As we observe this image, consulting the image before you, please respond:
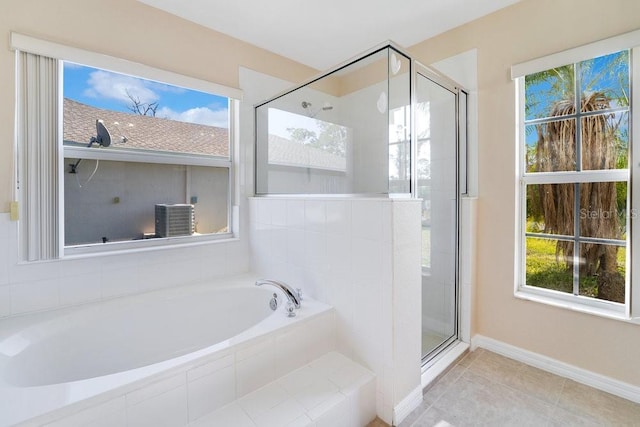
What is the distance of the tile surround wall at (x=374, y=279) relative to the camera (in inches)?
56.6

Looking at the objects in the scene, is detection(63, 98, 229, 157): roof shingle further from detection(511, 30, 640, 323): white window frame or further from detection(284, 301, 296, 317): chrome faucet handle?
detection(511, 30, 640, 323): white window frame

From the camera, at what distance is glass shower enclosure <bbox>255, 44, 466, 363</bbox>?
1.58 m

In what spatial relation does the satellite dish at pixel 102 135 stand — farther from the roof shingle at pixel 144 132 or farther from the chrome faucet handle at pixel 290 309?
the chrome faucet handle at pixel 290 309

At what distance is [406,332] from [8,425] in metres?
1.52

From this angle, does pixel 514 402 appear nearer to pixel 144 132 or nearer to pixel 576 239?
pixel 576 239

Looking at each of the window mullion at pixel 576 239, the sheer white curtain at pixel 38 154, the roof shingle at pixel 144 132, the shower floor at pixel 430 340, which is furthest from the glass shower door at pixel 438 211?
the sheer white curtain at pixel 38 154

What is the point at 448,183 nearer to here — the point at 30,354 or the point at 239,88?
the point at 239,88

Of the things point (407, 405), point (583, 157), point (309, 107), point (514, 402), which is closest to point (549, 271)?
point (583, 157)

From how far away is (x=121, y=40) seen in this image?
1.88 meters

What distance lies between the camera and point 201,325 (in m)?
2.03

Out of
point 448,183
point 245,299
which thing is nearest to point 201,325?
point 245,299

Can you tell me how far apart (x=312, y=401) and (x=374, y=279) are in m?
0.63

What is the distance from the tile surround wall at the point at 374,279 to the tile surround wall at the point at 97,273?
0.93 meters

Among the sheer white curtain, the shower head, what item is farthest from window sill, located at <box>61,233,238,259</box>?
the shower head
